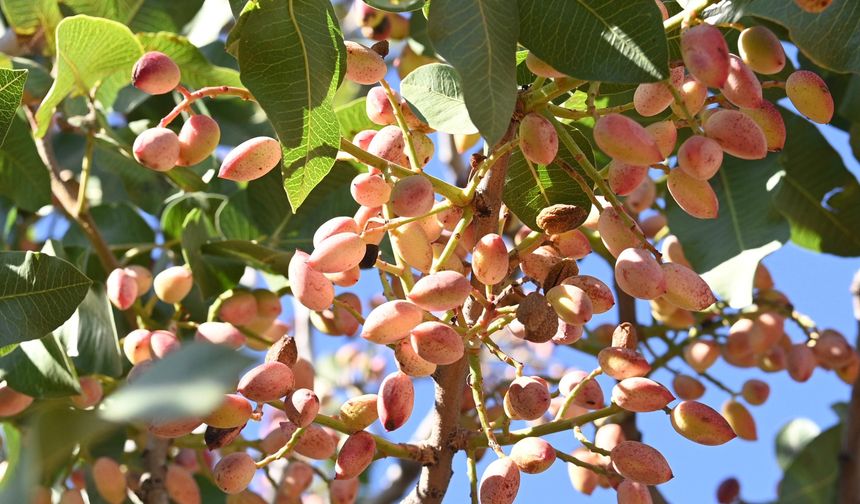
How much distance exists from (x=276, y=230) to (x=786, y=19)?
0.70 m

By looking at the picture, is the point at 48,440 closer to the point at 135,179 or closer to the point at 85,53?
the point at 85,53

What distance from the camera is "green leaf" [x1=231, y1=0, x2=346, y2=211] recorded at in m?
0.86

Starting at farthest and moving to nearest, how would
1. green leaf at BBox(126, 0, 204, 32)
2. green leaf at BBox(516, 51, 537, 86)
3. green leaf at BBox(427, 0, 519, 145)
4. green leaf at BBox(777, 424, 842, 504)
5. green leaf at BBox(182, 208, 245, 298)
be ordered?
green leaf at BBox(777, 424, 842, 504) < green leaf at BBox(126, 0, 204, 32) < green leaf at BBox(182, 208, 245, 298) < green leaf at BBox(516, 51, 537, 86) < green leaf at BBox(427, 0, 519, 145)

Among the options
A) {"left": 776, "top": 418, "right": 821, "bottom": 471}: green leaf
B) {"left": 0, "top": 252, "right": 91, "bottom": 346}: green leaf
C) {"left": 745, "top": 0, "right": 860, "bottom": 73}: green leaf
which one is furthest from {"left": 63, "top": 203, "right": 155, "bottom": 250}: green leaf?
{"left": 776, "top": 418, "right": 821, "bottom": 471}: green leaf

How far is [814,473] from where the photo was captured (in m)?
1.77

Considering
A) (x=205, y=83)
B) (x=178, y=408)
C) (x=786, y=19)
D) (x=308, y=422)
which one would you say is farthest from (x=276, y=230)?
(x=178, y=408)

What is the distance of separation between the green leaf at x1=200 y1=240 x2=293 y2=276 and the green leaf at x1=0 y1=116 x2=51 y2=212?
0.74 feet

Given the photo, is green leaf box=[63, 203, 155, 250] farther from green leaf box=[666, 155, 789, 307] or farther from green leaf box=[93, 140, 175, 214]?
green leaf box=[666, 155, 789, 307]

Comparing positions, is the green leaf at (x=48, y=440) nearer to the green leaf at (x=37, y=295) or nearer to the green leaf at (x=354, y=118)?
the green leaf at (x=37, y=295)

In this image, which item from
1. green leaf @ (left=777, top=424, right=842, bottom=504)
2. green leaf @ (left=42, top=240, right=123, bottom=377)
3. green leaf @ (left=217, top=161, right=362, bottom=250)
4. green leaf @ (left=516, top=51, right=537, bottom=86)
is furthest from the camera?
green leaf @ (left=777, top=424, right=842, bottom=504)

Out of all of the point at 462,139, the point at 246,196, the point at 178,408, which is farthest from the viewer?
the point at 246,196

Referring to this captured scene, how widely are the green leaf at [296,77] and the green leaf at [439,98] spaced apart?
0.35 feet

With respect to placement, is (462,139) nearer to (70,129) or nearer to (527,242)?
(527,242)

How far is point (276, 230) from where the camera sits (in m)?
1.38
